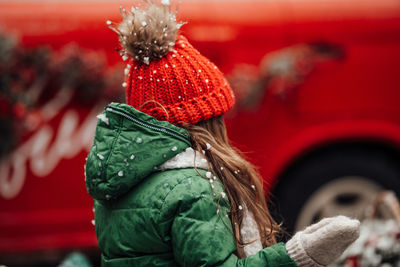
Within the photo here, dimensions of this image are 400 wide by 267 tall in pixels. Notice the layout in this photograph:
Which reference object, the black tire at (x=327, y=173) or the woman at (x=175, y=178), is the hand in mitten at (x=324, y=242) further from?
the black tire at (x=327, y=173)

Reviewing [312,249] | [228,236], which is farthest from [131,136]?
[312,249]

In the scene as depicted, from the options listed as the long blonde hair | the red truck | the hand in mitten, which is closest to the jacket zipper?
the long blonde hair

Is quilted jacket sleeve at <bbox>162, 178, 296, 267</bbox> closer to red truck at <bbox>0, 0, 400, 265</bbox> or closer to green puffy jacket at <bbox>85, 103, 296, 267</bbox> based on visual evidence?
green puffy jacket at <bbox>85, 103, 296, 267</bbox>

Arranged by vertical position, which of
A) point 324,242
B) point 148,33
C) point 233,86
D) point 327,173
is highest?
point 148,33

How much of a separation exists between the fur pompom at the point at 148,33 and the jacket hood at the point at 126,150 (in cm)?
21

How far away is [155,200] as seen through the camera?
5.13 feet

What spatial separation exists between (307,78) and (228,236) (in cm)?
219

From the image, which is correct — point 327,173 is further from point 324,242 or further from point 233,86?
point 324,242

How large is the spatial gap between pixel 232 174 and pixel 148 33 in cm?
49

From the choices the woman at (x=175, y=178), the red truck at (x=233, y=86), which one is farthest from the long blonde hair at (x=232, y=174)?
the red truck at (x=233, y=86)

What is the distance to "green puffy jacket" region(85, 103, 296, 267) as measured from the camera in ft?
4.94

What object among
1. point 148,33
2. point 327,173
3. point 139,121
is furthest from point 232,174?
point 327,173

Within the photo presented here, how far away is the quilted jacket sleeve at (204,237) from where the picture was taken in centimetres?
149

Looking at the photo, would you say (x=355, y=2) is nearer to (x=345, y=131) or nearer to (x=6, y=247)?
(x=345, y=131)
